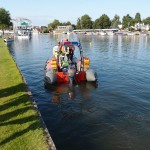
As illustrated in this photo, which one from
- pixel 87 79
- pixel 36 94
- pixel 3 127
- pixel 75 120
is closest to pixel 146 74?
pixel 87 79

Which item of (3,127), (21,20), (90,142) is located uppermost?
(21,20)

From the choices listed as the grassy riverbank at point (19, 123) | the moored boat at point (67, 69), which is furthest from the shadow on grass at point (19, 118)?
the moored boat at point (67, 69)

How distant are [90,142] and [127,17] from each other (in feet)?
641

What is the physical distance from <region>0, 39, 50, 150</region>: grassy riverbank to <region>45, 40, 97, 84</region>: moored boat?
174 inches

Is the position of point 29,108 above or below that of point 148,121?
above

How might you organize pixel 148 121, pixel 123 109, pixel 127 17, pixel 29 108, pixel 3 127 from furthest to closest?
pixel 127 17 < pixel 123 109 < pixel 148 121 < pixel 29 108 < pixel 3 127

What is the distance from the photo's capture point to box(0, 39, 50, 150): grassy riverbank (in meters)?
9.39

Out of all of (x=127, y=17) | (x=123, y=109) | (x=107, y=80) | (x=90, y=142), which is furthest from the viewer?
(x=127, y=17)

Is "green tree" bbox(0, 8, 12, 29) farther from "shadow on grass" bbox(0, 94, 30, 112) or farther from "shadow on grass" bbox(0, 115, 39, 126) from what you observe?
"shadow on grass" bbox(0, 115, 39, 126)

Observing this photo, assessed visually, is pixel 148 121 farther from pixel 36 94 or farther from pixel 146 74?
pixel 146 74

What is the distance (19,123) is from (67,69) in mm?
10997

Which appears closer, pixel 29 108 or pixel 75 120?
pixel 29 108

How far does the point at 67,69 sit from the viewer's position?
21.7 m

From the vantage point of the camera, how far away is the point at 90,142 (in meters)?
11.5
